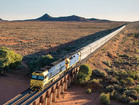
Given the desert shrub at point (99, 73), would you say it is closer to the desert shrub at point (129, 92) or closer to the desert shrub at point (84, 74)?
the desert shrub at point (84, 74)

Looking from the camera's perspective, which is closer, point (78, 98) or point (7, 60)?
point (78, 98)

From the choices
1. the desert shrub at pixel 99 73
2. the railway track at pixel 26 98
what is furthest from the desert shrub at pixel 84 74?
the railway track at pixel 26 98

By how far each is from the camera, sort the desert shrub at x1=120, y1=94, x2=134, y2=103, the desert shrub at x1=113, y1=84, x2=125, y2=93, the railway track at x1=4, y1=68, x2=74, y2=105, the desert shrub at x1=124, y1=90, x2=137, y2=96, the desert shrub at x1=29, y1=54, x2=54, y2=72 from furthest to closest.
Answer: the desert shrub at x1=29, y1=54, x2=54, y2=72 → the desert shrub at x1=113, y1=84, x2=125, y2=93 → the desert shrub at x1=124, y1=90, x2=137, y2=96 → the desert shrub at x1=120, y1=94, x2=134, y2=103 → the railway track at x1=4, y1=68, x2=74, y2=105

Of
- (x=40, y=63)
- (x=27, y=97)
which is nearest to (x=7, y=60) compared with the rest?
(x=40, y=63)

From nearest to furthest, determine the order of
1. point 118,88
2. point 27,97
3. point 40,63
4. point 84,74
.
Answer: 1. point 27,97
2. point 118,88
3. point 84,74
4. point 40,63

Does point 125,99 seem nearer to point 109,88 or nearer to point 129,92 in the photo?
point 129,92

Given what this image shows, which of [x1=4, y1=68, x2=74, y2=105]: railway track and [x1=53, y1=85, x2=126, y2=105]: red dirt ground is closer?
[x1=4, y1=68, x2=74, y2=105]: railway track

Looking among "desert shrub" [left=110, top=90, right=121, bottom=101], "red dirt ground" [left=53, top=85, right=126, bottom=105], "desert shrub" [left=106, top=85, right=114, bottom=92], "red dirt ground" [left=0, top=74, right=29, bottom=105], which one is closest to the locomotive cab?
"red dirt ground" [left=53, top=85, right=126, bottom=105]

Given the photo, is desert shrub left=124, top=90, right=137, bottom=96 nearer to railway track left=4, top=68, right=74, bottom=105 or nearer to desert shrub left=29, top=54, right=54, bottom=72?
railway track left=4, top=68, right=74, bottom=105

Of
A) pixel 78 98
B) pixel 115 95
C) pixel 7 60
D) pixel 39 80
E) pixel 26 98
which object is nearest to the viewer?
pixel 26 98

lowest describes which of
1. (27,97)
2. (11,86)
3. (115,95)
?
(115,95)

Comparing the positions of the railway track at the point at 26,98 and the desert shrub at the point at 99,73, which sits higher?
the railway track at the point at 26,98

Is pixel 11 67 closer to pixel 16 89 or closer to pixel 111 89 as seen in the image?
pixel 16 89

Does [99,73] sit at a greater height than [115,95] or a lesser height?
greater
